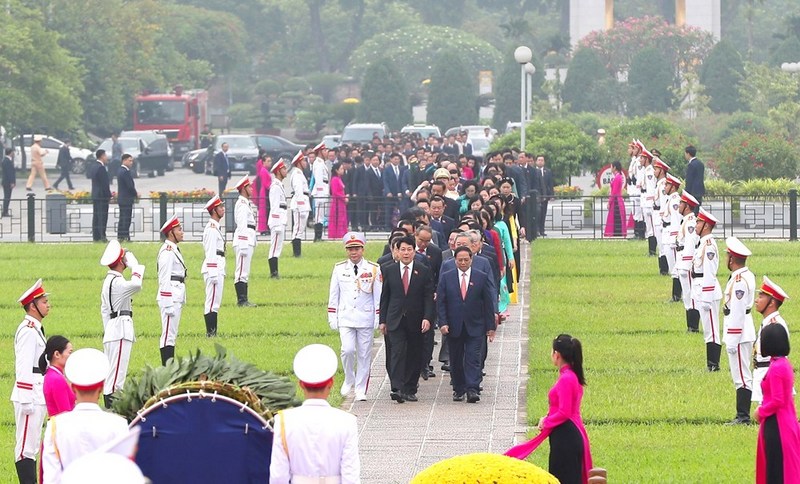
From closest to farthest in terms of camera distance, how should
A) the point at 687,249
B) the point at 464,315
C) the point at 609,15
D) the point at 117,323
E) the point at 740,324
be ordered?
the point at 740,324 → the point at 117,323 → the point at 464,315 → the point at 687,249 → the point at 609,15

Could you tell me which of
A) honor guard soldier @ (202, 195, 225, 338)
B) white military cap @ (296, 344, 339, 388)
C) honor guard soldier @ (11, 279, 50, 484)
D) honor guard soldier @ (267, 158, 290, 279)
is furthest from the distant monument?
white military cap @ (296, 344, 339, 388)

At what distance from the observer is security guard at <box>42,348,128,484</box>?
905 cm

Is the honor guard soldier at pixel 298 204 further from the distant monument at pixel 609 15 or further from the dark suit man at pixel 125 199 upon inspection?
the distant monument at pixel 609 15

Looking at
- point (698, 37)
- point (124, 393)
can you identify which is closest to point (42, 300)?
point (124, 393)

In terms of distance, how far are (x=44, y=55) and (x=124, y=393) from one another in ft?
162

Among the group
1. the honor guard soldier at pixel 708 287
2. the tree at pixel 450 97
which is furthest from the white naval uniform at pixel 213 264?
the tree at pixel 450 97

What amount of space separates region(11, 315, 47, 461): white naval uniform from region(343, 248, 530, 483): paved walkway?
2517 millimetres

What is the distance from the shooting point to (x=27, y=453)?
1320cm

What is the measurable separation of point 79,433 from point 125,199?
23.8 metres

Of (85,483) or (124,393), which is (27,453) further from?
(85,483)

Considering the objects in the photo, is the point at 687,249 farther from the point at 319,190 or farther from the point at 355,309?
the point at 319,190

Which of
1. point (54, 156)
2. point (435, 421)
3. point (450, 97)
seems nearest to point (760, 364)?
point (435, 421)

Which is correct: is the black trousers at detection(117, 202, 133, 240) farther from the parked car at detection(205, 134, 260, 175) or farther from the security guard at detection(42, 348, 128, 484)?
the parked car at detection(205, 134, 260, 175)

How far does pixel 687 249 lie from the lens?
66.2ft
